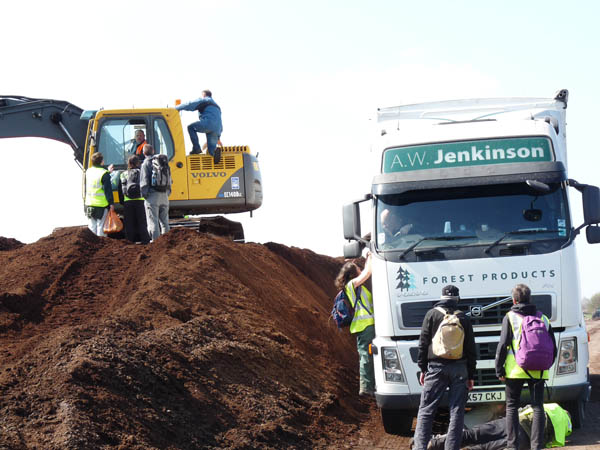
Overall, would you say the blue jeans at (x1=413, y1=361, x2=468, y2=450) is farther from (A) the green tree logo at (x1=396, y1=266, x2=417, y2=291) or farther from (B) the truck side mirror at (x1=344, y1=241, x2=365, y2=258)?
(B) the truck side mirror at (x1=344, y1=241, x2=365, y2=258)

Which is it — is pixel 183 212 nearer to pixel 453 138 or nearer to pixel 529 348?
pixel 453 138

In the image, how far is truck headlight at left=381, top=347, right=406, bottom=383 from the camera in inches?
390

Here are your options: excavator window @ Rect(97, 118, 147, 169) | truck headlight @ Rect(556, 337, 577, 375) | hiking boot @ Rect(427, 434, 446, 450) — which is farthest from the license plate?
excavator window @ Rect(97, 118, 147, 169)

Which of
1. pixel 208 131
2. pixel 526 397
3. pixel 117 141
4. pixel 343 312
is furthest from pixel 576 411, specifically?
pixel 117 141

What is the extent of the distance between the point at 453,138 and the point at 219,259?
20.6 ft

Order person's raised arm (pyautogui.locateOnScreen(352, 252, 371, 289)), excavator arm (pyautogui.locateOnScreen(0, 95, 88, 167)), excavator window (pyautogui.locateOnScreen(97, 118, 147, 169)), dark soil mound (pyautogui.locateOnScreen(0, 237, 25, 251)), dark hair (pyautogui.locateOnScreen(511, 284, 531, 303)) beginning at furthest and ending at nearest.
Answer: excavator arm (pyautogui.locateOnScreen(0, 95, 88, 167)) → dark soil mound (pyautogui.locateOnScreen(0, 237, 25, 251)) → excavator window (pyautogui.locateOnScreen(97, 118, 147, 169)) → person's raised arm (pyautogui.locateOnScreen(352, 252, 371, 289)) → dark hair (pyautogui.locateOnScreen(511, 284, 531, 303))

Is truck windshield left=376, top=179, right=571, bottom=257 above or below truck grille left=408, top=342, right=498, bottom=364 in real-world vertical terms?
above

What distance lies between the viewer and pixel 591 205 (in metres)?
9.95

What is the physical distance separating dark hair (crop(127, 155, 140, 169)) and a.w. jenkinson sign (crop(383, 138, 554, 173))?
6958mm

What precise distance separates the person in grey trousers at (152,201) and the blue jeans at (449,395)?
8.65 meters

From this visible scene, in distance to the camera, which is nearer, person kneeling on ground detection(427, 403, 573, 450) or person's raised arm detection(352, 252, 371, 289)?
person kneeling on ground detection(427, 403, 573, 450)

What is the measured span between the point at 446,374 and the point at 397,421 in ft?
7.13

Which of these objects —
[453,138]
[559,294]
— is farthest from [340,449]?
[453,138]

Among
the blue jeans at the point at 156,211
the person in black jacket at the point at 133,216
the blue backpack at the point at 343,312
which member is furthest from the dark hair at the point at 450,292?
the person in black jacket at the point at 133,216
